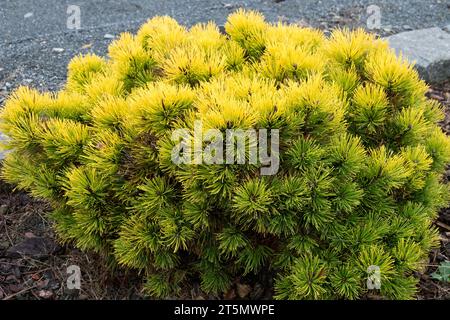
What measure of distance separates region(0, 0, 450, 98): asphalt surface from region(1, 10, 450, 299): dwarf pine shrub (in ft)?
7.63

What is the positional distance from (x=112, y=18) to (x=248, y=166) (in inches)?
166

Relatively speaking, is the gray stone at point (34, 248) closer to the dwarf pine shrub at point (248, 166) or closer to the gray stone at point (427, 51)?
the dwarf pine shrub at point (248, 166)

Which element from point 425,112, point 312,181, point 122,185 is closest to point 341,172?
point 312,181

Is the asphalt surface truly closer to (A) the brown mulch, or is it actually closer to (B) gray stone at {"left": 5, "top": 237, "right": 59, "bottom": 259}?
(A) the brown mulch

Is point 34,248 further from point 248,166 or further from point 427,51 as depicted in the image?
point 427,51

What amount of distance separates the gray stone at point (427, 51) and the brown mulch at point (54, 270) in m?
1.50

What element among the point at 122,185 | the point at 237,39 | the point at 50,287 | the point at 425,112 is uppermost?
the point at 237,39

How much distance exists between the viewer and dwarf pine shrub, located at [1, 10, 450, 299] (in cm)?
192

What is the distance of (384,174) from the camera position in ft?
6.72

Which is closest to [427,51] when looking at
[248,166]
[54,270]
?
[248,166]

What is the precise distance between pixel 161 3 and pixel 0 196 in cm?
352

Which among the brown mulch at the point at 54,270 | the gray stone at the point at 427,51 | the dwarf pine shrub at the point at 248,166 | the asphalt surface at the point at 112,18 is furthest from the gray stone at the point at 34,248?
the gray stone at the point at 427,51

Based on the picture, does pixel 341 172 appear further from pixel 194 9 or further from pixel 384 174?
pixel 194 9

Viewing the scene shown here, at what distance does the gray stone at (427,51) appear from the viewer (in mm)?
4164
